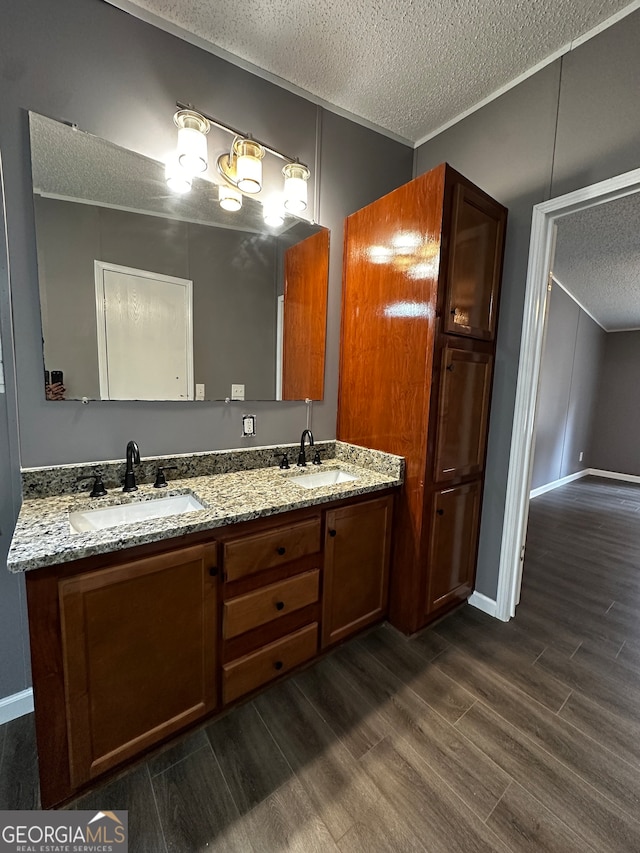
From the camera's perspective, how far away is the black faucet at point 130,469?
4.86 ft

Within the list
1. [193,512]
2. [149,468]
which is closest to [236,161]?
[149,468]

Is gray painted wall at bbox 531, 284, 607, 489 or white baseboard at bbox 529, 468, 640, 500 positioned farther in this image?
white baseboard at bbox 529, 468, 640, 500

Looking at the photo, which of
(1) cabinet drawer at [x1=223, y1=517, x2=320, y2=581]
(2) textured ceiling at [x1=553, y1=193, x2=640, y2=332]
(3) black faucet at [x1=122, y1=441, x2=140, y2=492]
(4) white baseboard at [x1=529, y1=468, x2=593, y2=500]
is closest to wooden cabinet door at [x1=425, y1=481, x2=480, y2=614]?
(1) cabinet drawer at [x1=223, y1=517, x2=320, y2=581]

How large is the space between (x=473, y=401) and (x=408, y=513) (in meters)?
0.70

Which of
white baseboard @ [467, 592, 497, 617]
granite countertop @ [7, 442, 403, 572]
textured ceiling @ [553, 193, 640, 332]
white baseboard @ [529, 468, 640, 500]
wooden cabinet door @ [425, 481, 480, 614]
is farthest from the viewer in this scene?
white baseboard @ [529, 468, 640, 500]

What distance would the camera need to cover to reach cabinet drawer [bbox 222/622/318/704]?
1.39 metres

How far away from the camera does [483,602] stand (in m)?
2.14

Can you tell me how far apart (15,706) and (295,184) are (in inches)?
103

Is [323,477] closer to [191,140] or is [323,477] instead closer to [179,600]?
[179,600]

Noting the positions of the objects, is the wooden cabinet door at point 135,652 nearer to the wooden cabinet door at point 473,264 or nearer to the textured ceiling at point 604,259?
the wooden cabinet door at point 473,264

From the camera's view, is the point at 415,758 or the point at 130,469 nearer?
the point at 415,758

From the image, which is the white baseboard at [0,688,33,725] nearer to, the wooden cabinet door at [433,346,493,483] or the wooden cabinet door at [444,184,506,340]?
the wooden cabinet door at [433,346,493,483]

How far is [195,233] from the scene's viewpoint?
5.46 feet

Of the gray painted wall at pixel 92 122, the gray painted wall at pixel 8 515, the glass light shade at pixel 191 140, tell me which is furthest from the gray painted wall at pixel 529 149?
the gray painted wall at pixel 8 515
